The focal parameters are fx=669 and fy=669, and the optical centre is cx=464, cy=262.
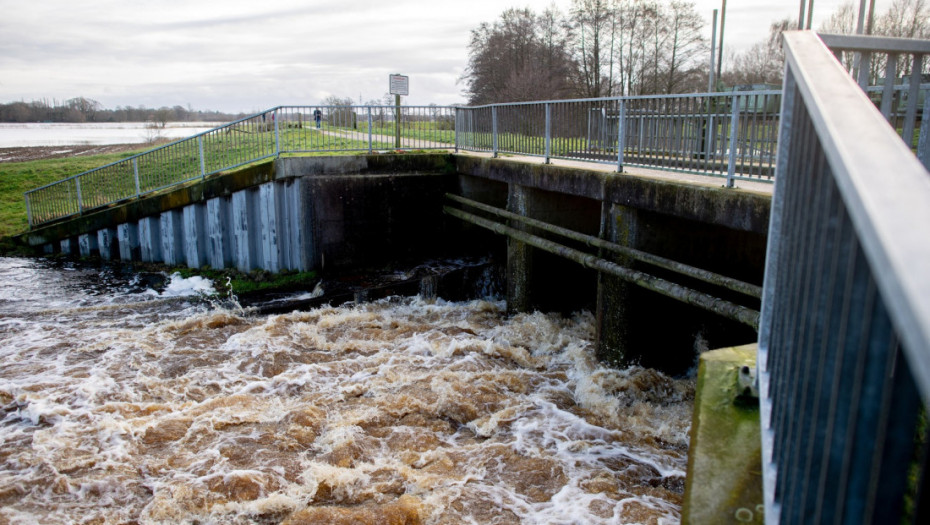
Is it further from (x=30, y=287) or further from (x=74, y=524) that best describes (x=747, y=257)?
(x=30, y=287)

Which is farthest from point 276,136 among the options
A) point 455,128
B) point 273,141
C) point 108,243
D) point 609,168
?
point 609,168

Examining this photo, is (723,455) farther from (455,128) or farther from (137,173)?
(137,173)

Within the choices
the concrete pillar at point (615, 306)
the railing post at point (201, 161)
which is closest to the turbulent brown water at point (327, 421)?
the concrete pillar at point (615, 306)

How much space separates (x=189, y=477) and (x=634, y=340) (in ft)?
19.7

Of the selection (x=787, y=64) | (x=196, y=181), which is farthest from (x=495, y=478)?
(x=196, y=181)

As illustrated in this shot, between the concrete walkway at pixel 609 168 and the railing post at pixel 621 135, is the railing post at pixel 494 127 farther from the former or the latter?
the railing post at pixel 621 135

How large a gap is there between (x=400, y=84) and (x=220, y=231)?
17.4 feet

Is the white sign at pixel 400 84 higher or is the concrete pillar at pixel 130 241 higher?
the white sign at pixel 400 84

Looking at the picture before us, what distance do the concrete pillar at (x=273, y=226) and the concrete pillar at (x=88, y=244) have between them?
5.98 meters

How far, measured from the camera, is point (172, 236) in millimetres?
15445

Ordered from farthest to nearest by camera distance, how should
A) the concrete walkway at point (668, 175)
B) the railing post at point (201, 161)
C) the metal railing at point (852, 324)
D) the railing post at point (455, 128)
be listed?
the railing post at point (455, 128), the railing post at point (201, 161), the concrete walkway at point (668, 175), the metal railing at point (852, 324)

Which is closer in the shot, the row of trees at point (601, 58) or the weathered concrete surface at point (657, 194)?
the weathered concrete surface at point (657, 194)

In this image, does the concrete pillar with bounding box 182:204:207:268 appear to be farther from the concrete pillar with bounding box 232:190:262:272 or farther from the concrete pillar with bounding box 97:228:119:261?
the concrete pillar with bounding box 97:228:119:261

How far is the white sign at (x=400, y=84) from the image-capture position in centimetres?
1557
